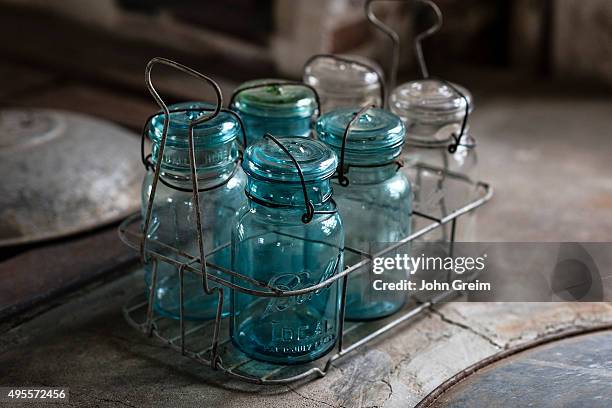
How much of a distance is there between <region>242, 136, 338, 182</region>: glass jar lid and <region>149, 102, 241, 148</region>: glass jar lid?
62mm

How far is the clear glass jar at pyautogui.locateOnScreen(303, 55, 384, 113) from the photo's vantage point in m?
1.71

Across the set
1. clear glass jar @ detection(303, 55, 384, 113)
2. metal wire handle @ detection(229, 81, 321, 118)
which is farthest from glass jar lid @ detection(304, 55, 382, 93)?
metal wire handle @ detection(229, 81, 321, 118)

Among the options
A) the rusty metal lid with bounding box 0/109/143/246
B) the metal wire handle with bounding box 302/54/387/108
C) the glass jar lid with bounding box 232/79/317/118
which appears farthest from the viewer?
the rusty metal lid with bounding box 0/109/143/246

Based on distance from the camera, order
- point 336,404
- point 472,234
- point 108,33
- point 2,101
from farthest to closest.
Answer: point 108,33, point 2,101, point 472,234, point 336,404

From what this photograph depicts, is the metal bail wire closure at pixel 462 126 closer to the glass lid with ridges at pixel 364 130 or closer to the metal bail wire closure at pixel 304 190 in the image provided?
the glass lid with ridges at pixel 364 130

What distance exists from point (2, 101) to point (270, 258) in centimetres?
150

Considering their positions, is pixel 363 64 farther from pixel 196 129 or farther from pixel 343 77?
pixel 196 129

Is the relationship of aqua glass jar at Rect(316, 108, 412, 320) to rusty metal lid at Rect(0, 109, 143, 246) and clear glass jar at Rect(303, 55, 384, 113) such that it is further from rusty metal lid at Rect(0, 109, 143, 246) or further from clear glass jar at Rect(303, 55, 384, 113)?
rusty metal lid at Rect(0, 109, 143, 246)

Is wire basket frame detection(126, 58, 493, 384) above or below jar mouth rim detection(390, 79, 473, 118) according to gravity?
below

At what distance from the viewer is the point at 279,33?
2.83m

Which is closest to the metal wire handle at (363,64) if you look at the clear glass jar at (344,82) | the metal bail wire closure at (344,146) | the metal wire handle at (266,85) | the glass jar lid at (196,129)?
the clear glass jar at (344,82)

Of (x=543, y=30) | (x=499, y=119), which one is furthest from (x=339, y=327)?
(x=543, y=30)

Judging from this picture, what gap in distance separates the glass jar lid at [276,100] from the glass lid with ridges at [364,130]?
63mm

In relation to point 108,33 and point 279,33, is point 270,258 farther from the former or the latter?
point 108,33
